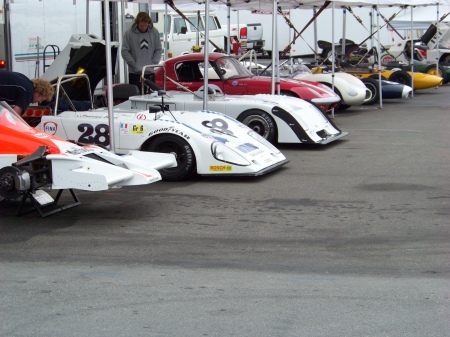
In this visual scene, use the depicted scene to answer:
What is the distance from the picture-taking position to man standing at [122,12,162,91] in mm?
13305

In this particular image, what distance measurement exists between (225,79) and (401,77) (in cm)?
859

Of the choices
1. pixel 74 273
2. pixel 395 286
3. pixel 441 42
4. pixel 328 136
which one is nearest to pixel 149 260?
pixel 74 273

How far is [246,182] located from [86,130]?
2.12m

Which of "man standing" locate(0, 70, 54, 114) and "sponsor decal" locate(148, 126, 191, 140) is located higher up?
"man standing" locate(0, 70, 54, 114)

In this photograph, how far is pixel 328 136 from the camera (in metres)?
11.6

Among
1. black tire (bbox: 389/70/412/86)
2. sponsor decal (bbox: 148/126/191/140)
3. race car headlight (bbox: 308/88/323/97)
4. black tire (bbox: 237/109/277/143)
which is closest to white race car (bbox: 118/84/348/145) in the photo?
black tire (bbox: 237/109/277/143)

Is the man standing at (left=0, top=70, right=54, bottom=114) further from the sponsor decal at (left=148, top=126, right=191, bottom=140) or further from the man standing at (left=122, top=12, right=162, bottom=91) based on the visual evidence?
the man standing at (left=122, top=12, right=162, bottom=91)

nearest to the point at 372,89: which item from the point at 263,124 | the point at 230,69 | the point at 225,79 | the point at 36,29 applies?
the point at 230,69

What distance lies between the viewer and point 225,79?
44.3 ft

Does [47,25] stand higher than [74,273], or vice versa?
[47,25]

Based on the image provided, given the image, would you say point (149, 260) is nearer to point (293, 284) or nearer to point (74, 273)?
point (74, 273)

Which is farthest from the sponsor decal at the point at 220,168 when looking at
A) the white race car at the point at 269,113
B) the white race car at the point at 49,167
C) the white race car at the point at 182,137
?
the white race car at the point at 269,113

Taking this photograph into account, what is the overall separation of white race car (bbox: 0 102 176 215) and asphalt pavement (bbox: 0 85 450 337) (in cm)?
39

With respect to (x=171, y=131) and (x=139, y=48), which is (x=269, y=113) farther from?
(x=139, y=48)
